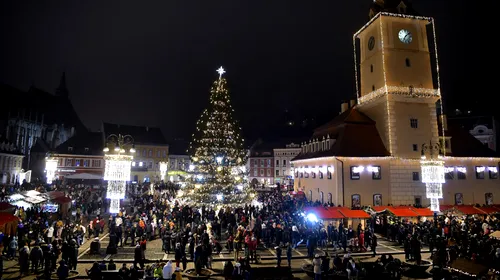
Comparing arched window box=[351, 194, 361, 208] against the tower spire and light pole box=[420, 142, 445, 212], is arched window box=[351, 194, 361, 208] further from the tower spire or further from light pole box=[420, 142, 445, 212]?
the tower spire

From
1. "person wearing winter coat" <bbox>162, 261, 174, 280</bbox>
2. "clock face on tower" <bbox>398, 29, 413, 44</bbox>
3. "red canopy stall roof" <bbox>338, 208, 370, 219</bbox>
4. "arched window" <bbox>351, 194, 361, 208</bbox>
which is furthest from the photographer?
"clock face on tower" <bbox>398, 29, 413, 44</bbox>

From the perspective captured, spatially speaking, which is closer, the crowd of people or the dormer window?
the crowd of people

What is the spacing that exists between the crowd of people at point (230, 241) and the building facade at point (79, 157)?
39.4 m

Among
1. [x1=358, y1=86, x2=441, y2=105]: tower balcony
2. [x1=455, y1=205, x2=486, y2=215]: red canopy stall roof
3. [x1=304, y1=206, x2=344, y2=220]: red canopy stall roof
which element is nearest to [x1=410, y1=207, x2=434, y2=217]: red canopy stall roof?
[x1=455, y1=205, x2=486, y2=215]: red canopy stall roof

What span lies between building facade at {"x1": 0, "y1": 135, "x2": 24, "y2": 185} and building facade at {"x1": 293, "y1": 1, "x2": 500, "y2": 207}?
48.8 meters

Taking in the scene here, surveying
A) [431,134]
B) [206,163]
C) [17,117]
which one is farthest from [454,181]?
[17,117]

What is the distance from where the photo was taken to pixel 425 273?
15.2 metres

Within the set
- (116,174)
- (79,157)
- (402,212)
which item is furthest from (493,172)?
(79,157)

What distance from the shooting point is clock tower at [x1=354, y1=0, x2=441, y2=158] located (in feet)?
109

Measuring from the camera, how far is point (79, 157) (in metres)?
64.5

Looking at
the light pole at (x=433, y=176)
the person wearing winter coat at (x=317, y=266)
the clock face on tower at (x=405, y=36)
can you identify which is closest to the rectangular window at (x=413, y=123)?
the light pole at (x=433, y=176)

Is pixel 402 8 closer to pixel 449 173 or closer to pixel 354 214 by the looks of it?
pixel 449 173

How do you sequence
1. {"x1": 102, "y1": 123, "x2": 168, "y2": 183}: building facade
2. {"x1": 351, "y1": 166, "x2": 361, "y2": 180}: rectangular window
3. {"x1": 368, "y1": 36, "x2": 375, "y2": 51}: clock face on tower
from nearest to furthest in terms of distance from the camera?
{"x1": 351, "y1": 166, "x2": 361, "y2": 180}: rectangular window < {"x1": 368, "y1": 36, "x2": 375, "y2": 51}: clock face on tower < {"x1": 102, "y1": 123, "x2": 168, "y2": 183}: building facade

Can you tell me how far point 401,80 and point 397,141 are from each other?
6.68 m
